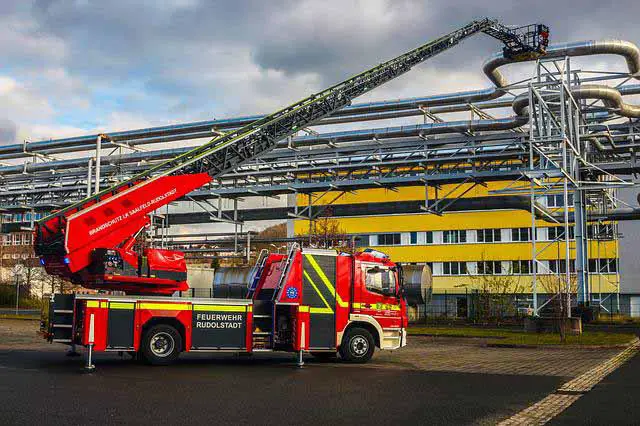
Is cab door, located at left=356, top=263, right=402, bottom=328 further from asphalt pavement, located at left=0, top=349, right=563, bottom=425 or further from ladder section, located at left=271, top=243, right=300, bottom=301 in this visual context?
ladder section, located at left=271, top=243, right=300, bottom=301

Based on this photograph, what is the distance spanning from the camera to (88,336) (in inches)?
579

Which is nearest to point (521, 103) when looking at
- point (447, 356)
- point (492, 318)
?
point (492, 318)

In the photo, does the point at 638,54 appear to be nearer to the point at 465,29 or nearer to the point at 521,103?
the point at 521,103

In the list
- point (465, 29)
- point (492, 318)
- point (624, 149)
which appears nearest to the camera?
point (465, 29)

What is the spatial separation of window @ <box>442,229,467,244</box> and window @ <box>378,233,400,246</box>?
4.58 metres

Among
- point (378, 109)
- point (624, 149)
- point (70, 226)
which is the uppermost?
point (378, 109)

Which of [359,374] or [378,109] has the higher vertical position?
[378,109]

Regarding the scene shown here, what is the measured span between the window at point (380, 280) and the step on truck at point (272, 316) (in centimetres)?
2

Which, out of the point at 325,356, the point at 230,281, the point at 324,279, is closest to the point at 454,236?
the point at 230,281

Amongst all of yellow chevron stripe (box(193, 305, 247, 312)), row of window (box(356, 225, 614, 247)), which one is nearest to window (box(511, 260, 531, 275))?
row of window (box(356, 225, 614, 247))

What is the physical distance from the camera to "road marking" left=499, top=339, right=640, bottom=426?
9.29 metres

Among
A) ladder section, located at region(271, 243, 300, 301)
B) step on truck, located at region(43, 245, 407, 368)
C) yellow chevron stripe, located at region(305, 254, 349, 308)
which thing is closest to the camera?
step on truck, located at region(43, 245, 407, 368)

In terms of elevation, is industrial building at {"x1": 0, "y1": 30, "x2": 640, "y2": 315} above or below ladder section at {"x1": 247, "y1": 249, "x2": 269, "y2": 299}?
above

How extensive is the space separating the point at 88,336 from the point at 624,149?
96.3 feet
